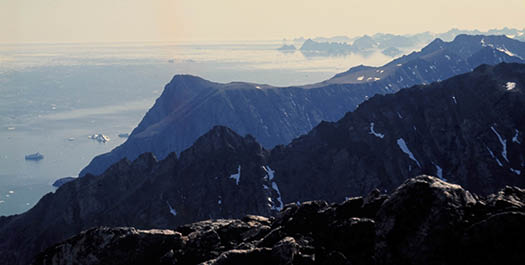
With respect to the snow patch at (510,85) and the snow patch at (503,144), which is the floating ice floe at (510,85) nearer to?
the snow patch at (510,85)

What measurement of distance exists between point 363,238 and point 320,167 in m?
152

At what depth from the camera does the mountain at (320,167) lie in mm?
157250

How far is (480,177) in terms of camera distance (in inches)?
5979

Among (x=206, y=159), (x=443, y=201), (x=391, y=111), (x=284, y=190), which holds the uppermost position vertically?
(x=443, y=201)

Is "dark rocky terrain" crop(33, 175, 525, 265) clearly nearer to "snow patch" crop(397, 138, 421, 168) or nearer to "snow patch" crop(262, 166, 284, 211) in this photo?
"snow patch" crop(262, 166, 284, 211)

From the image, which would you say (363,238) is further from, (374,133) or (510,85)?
(510,85)

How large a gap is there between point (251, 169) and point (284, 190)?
1592cm

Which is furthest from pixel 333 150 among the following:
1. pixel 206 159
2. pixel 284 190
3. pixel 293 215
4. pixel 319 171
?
pixel 293 215

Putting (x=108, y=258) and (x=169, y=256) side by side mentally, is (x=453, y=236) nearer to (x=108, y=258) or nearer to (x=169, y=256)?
(x=169, y=256)

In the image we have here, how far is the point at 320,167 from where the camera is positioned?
183375 mm

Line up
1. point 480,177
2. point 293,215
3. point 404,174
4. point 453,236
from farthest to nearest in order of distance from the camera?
1. point 404,174
2. point 480,177
3. point 293,215
4. point 453,236

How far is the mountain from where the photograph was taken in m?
157

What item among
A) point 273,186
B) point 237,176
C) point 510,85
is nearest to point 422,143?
point 510,85

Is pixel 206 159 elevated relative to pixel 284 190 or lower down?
elevated
